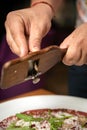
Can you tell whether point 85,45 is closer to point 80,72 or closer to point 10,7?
point 80,72

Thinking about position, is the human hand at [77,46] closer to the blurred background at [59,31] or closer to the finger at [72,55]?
the finger at [72,55]

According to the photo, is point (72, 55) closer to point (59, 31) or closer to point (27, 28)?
point (27, 28)

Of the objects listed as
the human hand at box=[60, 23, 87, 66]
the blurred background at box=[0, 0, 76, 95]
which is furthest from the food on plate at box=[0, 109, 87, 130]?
the blurred background at box=[0, 0, 76, 95]

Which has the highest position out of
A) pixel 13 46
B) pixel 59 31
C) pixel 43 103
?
pixel 13 46

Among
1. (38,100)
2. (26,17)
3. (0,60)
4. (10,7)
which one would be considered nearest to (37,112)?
(38,100)

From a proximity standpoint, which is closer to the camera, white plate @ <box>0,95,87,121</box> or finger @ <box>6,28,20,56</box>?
finger @ <box>6,28,20,56</box>

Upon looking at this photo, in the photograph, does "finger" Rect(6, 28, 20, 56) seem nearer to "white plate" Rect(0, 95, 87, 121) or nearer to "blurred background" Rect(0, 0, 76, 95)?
"white plate" Rect(0, 95, 87, 121)

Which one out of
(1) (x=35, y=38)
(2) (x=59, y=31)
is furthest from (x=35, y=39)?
(2) (x=59, y=31)
